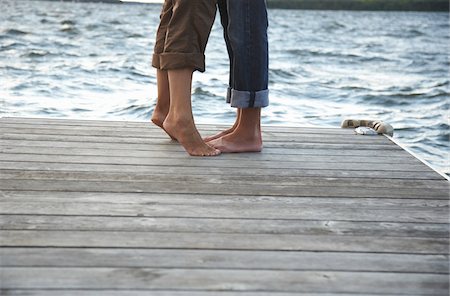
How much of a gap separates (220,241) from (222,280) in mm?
225

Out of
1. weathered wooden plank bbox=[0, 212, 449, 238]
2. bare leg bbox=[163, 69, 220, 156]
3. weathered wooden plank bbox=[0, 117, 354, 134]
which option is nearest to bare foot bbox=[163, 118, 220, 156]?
bare leg bbox=[163, 69, 220, 156]

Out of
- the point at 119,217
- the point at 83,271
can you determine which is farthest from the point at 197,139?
the point at 83,271

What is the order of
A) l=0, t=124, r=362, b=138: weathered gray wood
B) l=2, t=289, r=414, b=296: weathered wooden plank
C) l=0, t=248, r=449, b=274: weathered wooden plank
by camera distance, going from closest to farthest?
l=2, t=289, r=414, b=296: weathered wooden plank, l=0, t=248, r=449, b=274: weathered wooden plank, l=0, t=124, r=362, b=138: weathered gray wood

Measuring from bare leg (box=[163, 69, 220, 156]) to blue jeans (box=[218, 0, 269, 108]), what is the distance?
0.59 ft

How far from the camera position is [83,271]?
4.88 ft

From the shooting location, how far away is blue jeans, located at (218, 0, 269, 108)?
2607 mm

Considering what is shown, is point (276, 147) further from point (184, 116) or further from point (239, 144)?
point (184, 116)

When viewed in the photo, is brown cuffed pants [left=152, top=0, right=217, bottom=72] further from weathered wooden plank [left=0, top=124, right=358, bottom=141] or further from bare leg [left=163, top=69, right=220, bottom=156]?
weathered wooden plank [left=0, top=124, right=358, bottom=141]

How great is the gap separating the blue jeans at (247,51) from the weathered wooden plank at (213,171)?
358 mm

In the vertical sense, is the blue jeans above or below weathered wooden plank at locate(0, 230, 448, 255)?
above

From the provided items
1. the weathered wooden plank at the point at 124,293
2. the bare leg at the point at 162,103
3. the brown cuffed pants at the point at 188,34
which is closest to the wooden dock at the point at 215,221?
the weathered wooden plank at the point at 124,293

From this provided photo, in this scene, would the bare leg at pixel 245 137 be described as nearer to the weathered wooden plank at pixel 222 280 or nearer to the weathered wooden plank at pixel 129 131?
the weathered wooden plank at pixel 129 131

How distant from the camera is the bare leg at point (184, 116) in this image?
2619 millimetres

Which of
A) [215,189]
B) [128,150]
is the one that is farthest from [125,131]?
[215,189]
